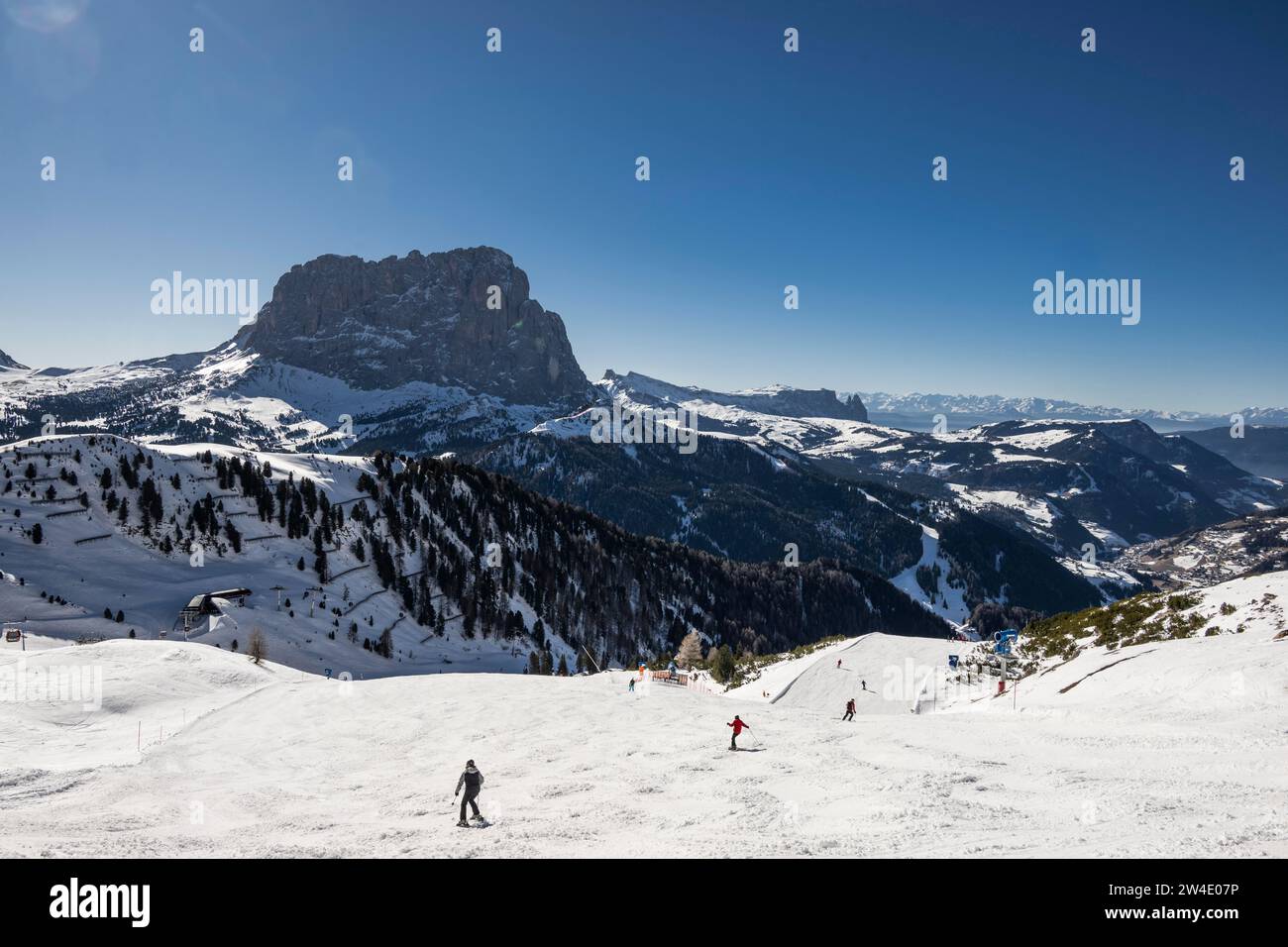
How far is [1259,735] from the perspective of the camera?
22.5 metres

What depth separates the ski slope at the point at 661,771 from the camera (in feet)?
54.4

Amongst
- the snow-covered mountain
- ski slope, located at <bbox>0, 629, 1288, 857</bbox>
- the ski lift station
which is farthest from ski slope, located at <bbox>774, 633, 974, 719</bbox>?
the ski lift station

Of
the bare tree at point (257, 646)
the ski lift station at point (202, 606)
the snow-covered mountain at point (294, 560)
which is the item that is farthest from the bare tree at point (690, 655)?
the ski lift station at point (202, 606)

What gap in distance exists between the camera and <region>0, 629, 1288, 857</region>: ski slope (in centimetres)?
1658

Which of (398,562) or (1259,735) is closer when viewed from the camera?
(1259,735)

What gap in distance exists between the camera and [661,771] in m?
25.0
